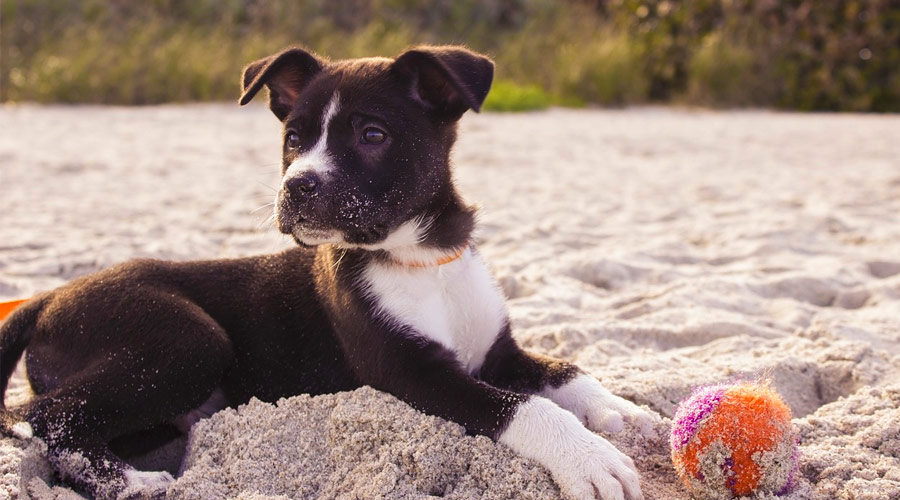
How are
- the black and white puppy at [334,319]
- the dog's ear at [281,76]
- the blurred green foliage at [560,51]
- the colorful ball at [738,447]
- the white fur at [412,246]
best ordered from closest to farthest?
1. the colorful ball at [738,447]
2. the black and white puppy at [334,319]
3. the white fur at [412,246]
4. the dog's ear at [281,76]
5. the blurred green foliage at [560,51]

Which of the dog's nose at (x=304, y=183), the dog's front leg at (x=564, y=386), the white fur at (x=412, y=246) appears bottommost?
the dog's front leg at (x=564, y=386)

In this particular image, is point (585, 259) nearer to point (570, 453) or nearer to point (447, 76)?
point (447, 76)

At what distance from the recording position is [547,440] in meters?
2.72

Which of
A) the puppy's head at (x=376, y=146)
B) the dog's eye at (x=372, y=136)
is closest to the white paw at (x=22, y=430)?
the puppy's head at (x=376, y=146)

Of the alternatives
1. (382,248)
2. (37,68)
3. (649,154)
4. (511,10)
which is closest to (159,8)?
(37,68)

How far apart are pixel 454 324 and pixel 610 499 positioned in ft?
3.02

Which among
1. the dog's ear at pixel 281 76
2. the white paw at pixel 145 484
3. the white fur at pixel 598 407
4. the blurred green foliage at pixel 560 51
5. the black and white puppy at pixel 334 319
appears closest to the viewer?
the white paw at pixel 145 484

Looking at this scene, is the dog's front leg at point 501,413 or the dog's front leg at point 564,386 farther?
the dog's front leg at point 564,386

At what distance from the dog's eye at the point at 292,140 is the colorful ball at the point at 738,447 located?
166 cm

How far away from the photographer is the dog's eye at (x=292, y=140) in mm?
3215

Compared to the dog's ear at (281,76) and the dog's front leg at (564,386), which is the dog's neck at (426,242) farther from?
the dog's ear at (281,76)

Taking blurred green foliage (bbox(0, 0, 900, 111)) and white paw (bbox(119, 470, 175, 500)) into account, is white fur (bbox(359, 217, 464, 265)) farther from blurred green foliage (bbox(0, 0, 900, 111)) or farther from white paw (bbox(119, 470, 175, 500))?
blurred green foliage (bbox(0, 0, 900, 111))

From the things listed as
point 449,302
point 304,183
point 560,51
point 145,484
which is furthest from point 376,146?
point 560,51

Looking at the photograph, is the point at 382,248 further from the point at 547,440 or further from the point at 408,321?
the point at 547,440
